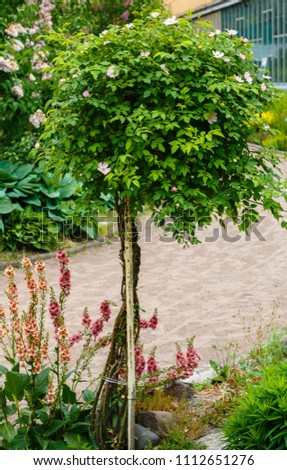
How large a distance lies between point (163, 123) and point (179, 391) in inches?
72.5

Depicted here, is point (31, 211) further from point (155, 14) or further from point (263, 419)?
point (263, 419)

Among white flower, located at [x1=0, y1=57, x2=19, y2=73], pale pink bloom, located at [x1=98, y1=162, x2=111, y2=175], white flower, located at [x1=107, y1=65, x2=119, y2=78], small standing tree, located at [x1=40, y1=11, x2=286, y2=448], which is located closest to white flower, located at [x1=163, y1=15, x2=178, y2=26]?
small standing tree, located at [x1=40, y1=11, x2=286, y2=448]

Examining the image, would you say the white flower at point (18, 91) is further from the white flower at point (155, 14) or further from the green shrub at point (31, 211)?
the white flower at point (155, 14)

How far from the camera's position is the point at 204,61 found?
4.47m

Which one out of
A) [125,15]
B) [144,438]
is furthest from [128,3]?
[144,438]

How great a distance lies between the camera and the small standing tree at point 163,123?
4.30 meters

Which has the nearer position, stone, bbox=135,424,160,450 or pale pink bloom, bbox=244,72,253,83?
pale pink bloom, bbox=244,72,253,83

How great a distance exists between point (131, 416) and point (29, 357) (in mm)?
619

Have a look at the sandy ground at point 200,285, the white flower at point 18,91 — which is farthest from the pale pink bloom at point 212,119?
the white flower at point 18,91

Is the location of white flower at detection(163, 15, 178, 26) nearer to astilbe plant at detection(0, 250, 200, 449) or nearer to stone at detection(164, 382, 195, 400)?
astilbe plant at detection(0, 250, 200, 449)

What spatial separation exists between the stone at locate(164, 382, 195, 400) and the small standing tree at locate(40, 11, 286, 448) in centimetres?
78

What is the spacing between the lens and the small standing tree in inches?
169

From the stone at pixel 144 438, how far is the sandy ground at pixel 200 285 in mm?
1471

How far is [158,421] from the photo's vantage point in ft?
16.2
